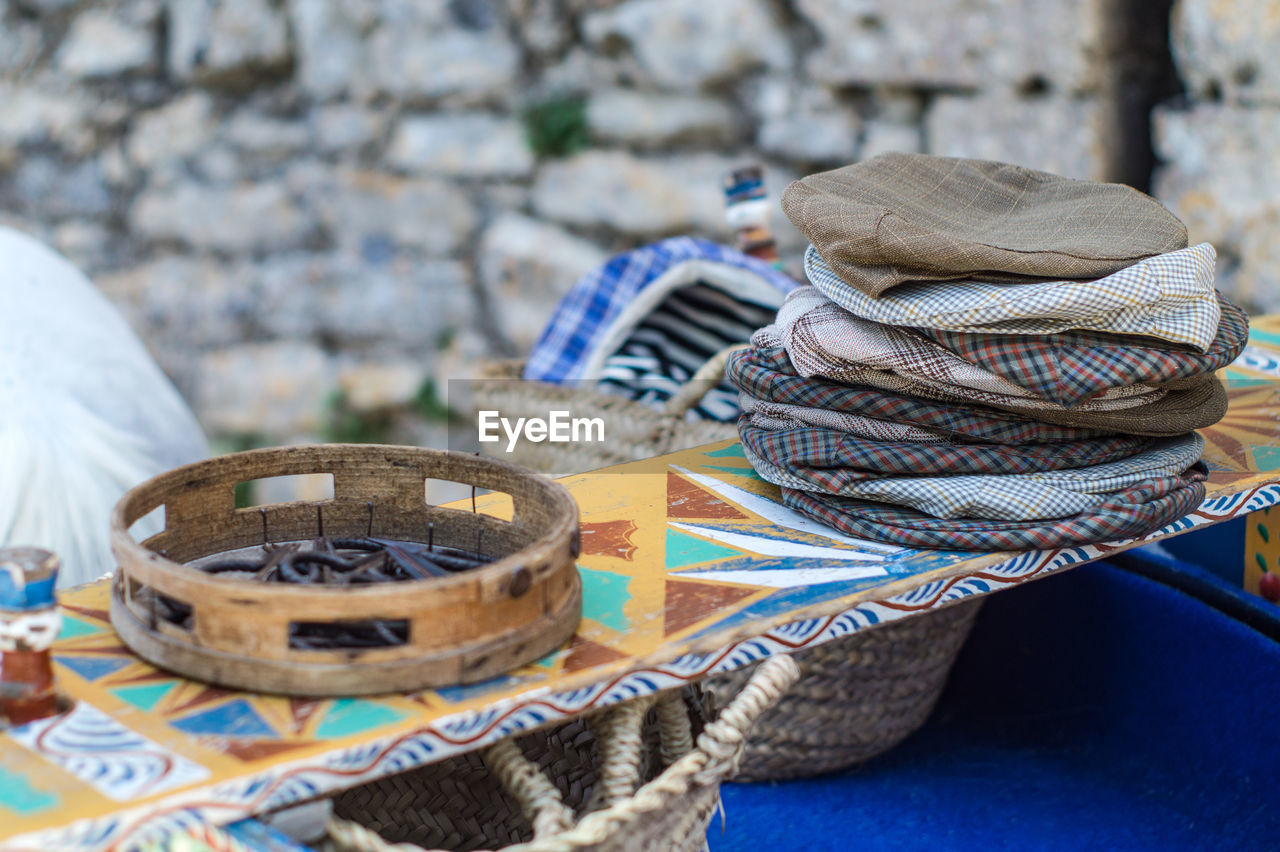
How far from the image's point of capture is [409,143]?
2.41 metres

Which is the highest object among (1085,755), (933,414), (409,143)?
(409,143)

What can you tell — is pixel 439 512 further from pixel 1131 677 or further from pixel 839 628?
pixel 1131 677

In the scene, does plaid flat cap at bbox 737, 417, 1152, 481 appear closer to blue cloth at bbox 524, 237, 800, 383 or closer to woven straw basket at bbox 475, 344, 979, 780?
woven straw basket at bbox 475, 344, 979, 780

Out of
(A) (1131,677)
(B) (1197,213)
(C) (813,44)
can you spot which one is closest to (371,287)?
(C) (813,44)

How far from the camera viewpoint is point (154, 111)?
2.52 m

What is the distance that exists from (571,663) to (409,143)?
194 cm

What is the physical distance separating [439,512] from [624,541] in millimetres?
144

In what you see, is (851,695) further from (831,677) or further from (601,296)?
(601,296)

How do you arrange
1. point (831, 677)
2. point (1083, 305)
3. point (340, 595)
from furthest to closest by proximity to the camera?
point (831, 677), point (1083, 305), point (340, 595)

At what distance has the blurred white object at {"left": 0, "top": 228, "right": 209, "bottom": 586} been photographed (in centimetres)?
114

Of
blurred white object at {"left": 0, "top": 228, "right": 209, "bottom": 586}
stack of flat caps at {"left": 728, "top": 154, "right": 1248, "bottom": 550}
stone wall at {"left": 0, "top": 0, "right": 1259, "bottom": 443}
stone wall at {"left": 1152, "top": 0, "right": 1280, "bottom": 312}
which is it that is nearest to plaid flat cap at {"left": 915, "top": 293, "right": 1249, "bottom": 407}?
stack of flat caps at {"left": 728, "top": 154, "right": 1248, "bottom": 550}

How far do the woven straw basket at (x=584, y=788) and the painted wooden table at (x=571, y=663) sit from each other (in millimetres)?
35

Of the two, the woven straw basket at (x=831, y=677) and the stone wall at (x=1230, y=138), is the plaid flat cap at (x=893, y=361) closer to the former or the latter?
the woven straw basket at (x=831, y=677)

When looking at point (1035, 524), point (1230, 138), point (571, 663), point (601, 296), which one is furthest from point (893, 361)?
point (1230, 138)
